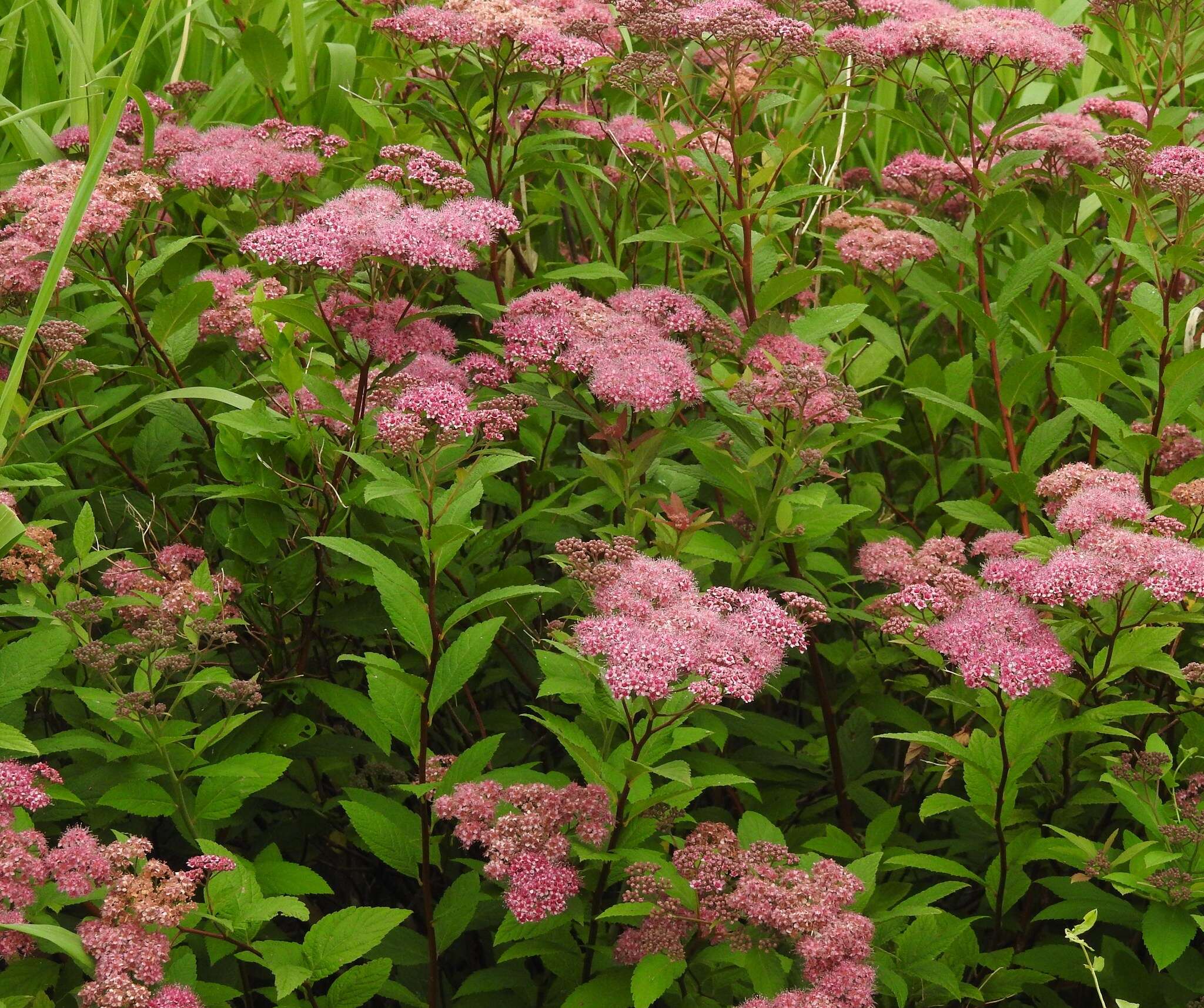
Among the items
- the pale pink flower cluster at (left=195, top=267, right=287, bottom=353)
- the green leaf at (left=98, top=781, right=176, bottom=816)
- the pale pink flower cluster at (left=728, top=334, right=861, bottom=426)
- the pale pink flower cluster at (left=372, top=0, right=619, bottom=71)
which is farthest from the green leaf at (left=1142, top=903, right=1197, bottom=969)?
the pale pink flower cluster at (left=372, top=0, right=619, bottom=71)

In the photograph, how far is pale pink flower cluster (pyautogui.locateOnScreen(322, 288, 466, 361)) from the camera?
2.85m

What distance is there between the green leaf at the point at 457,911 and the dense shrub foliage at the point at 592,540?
1cm

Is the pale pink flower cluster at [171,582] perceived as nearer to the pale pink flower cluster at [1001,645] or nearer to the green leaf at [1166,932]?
the pale pink flower cluster at [1001,645]

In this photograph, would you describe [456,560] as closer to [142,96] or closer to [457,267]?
[457,267]

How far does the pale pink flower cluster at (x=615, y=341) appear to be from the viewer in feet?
8.99

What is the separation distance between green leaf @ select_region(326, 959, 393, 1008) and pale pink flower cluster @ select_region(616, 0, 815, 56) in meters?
2.13

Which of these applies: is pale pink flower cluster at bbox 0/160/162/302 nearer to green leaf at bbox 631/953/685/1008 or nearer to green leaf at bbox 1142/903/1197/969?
green leaf at bbox 631/953/685/1008

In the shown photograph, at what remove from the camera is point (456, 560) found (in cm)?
295

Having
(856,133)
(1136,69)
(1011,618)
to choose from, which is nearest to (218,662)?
(1011,618)

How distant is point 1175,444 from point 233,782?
2.22 metres

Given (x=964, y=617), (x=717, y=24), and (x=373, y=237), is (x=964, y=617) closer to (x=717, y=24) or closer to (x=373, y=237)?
(x=373, y=237)

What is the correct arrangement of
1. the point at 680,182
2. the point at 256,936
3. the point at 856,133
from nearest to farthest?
1. the point at 256,936
2. the point at 680,182
3. the point at 856,133

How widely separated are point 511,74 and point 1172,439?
71.1 inches

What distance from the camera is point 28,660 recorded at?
95.4 inches
